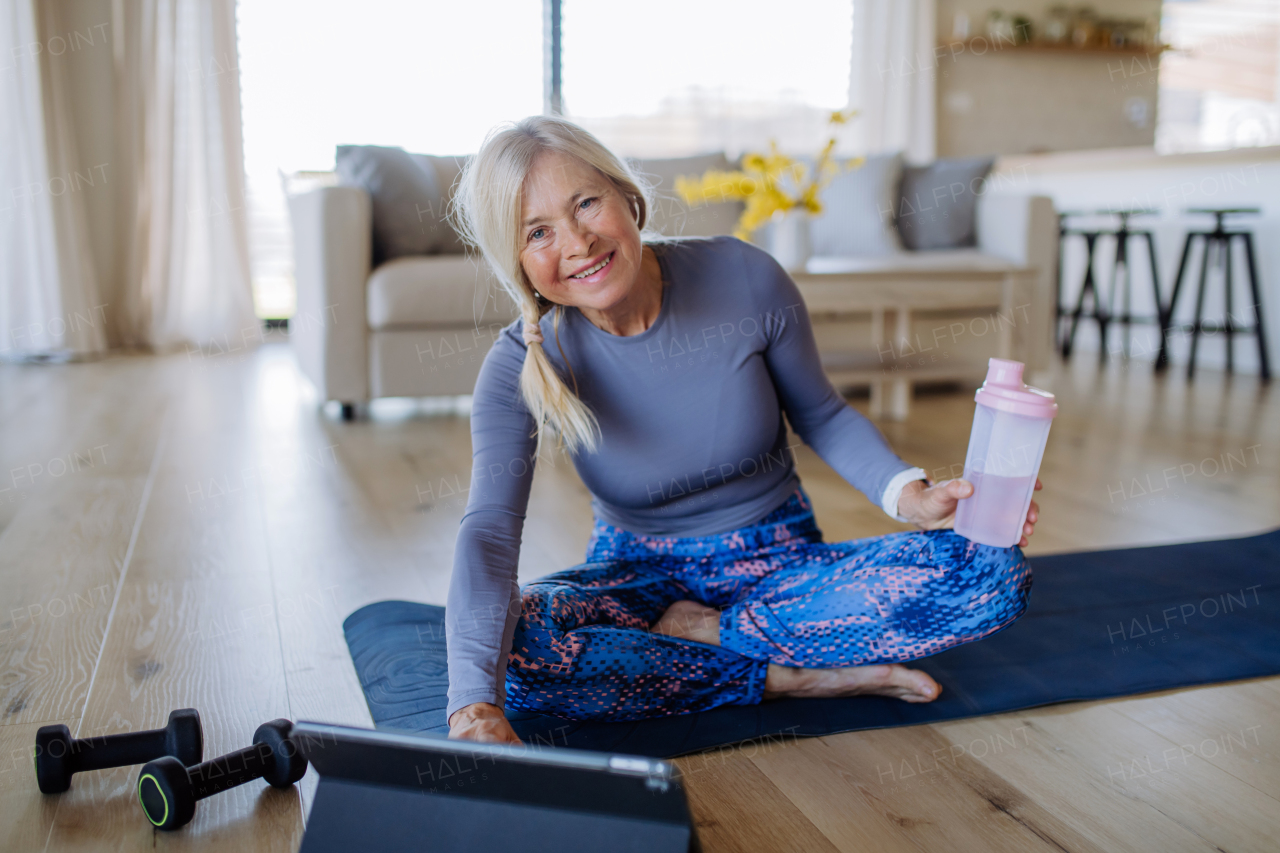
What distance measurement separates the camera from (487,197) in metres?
1.07

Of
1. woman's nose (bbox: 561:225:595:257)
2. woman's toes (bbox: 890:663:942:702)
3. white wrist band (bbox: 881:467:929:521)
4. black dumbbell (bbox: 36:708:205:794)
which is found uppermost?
woman's nose (bbox: 561:225:595:257)

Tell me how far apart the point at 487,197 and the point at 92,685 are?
79 centimetres

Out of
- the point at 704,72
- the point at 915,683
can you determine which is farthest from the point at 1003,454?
the point at 704,72

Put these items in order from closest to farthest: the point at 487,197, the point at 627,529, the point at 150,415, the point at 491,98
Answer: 1. the point at 487,197
2. the point at 627,529
3. the point at 150,415
4. the point at 491,98

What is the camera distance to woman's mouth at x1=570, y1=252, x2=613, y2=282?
1080 mm

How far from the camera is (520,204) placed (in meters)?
1.06

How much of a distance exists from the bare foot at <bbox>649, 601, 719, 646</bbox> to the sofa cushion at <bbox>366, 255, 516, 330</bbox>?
73.5 inches

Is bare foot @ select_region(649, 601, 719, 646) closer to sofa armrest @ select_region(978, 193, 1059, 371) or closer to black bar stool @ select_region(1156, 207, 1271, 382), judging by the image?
sofa armrest @ select_region(978, 193, 1059, 371)

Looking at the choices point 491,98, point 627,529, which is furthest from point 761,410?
point 491,98

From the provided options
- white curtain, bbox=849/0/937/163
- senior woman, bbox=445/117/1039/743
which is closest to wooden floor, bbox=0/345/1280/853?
senior woman, bbox=445/117/1039/743

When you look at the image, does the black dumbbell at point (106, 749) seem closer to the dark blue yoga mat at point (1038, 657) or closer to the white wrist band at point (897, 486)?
the dark blue yoga mat at point (1038, 657)

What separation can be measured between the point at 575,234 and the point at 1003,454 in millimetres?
489

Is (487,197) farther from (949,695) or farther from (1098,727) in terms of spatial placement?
(1098,727)

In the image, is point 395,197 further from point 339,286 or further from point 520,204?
point 520,204
